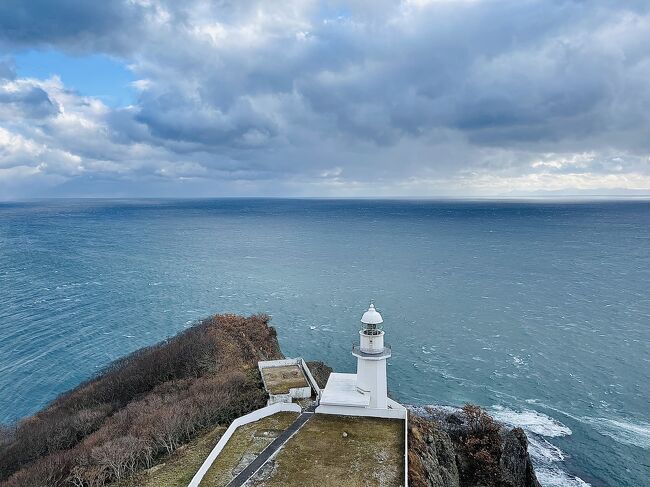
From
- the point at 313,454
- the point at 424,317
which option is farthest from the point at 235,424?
the point at 424,317

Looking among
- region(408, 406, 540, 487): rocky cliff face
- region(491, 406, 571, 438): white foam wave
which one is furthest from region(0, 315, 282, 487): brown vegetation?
region(491, 406, 571, 438): white foam wave

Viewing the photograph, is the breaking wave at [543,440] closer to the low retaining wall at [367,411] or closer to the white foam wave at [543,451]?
the white foam wave at [543,451]

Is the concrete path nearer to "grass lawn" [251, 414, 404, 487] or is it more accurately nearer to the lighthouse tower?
"grass lawn" [251, 414, 404, 487]

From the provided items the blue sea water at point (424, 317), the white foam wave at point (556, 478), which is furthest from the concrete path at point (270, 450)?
the white foam wave at point (556, 478)

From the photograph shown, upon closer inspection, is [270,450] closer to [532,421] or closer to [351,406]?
[351,406]

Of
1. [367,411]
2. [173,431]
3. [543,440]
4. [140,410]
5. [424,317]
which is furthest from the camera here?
[424,317]

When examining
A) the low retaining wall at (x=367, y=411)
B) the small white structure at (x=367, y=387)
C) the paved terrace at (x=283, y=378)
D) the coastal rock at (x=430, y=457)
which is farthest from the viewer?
the paved terrace at (x=283, y=378)
